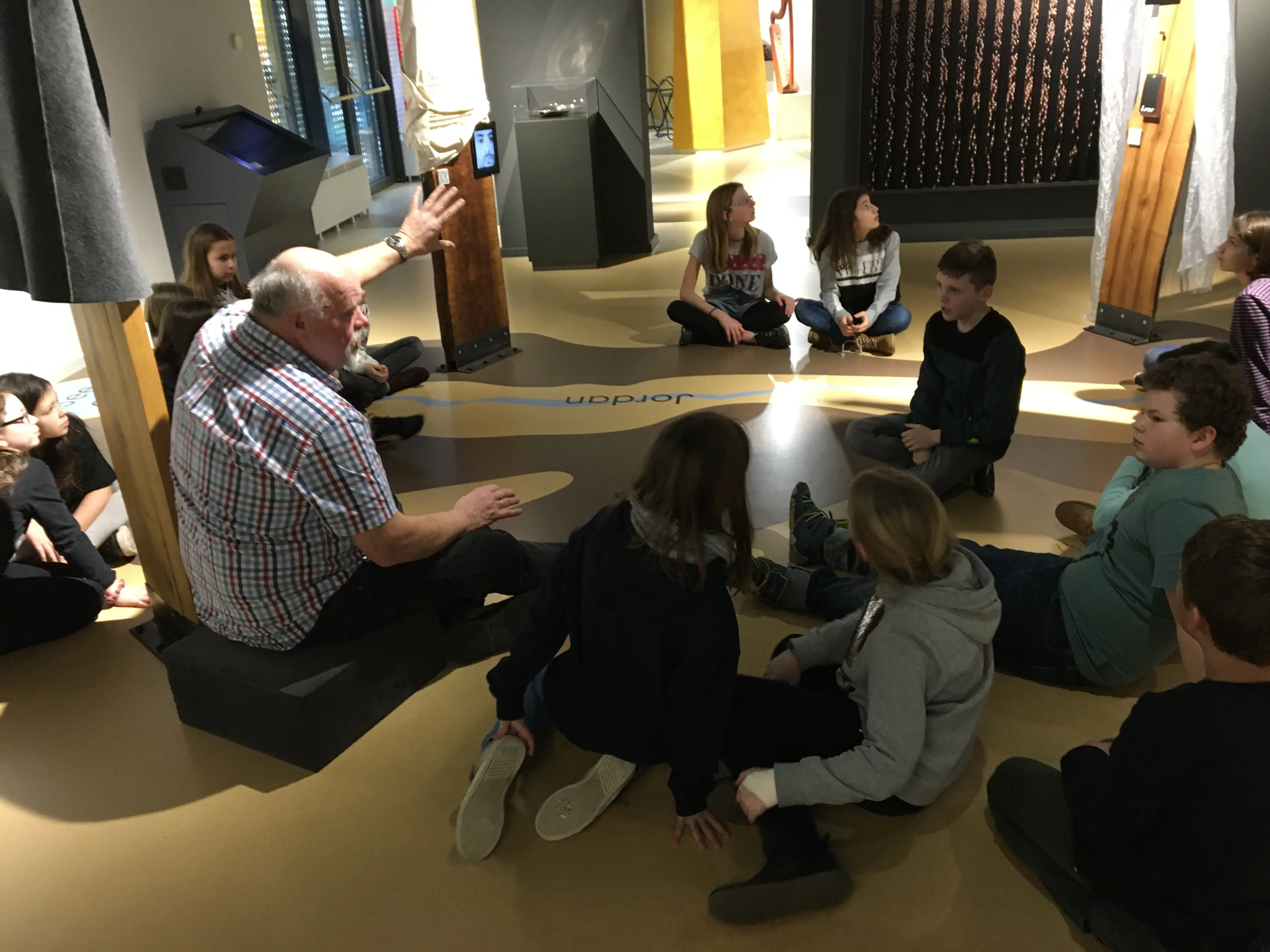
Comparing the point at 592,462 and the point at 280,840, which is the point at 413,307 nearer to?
the point at 592,462

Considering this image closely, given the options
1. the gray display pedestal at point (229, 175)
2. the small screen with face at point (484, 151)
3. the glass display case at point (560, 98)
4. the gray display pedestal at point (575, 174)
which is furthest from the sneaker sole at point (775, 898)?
the glass display case at point (560, 98)

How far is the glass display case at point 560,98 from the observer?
6980mm

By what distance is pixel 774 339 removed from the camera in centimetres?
522

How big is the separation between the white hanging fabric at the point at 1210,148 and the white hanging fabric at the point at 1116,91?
1.11ft

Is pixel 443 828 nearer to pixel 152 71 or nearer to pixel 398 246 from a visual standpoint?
pixel 398 246

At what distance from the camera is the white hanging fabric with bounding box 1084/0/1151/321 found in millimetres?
4863

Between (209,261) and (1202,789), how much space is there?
377 cm

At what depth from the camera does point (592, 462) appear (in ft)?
12.8

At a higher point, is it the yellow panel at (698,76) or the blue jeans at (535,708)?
the yellow panel at (698,76)

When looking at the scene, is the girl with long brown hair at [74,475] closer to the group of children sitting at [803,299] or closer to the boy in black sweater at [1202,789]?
Answer: the boy in black sweater at [1202,789]

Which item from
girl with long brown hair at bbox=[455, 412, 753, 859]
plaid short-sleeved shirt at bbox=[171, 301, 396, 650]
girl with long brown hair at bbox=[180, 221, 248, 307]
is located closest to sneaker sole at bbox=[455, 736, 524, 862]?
girl with long brown hair at bbox=[455, 412, 753, 859]

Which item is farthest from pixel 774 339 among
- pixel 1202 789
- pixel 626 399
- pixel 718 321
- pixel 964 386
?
pixel 1202 789

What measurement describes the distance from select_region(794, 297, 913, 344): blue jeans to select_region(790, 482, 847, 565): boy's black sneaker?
6.81 ft

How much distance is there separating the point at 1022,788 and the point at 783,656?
23.5 inches
